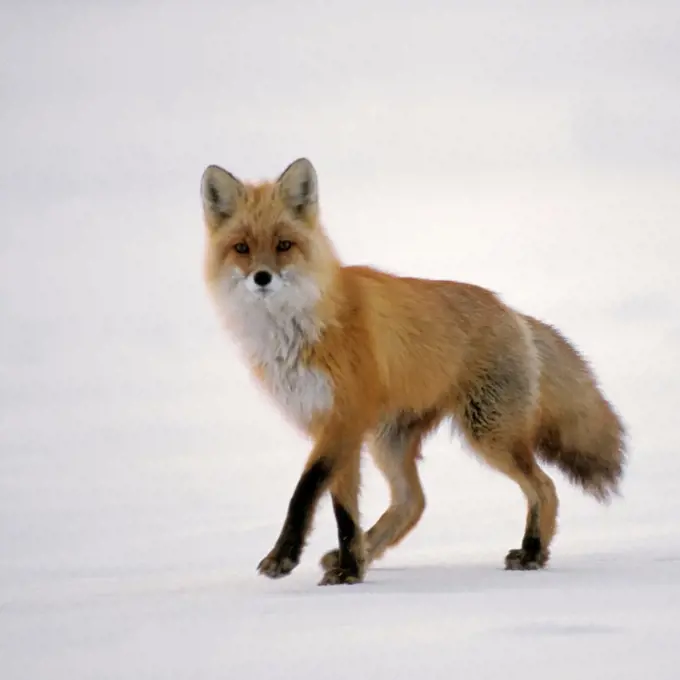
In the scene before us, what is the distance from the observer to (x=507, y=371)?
6.63m

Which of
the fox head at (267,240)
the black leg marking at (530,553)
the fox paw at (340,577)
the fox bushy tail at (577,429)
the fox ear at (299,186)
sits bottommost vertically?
the fox paw at (340,577)

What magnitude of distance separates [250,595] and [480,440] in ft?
5.51

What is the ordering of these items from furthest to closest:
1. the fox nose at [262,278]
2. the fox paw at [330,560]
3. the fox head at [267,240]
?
1. the fox paw at [330,560]
2. the fox head at [267,240]
3. the fox nose at [262,278]

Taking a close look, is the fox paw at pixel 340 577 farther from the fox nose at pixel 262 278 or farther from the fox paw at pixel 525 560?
the fox nose at pixel 262 278

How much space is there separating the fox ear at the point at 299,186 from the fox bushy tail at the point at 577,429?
181cm

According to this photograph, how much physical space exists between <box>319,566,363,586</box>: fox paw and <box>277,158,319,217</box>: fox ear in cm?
170

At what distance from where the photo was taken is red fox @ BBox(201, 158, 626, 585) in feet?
18.8

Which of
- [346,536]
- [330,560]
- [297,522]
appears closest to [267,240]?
[297,522]

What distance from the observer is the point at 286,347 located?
5.80 meters

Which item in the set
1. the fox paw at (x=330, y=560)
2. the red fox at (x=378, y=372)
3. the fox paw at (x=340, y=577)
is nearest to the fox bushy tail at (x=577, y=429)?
the red fox at (x=378, y=372)

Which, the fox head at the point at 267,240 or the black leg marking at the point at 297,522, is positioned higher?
the fox head at the point at 267,240

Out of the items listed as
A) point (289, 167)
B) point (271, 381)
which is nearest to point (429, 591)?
point (271, 381)

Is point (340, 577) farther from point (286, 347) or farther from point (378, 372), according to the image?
point (286, 347)

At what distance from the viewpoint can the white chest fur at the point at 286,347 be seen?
5.75 meters
